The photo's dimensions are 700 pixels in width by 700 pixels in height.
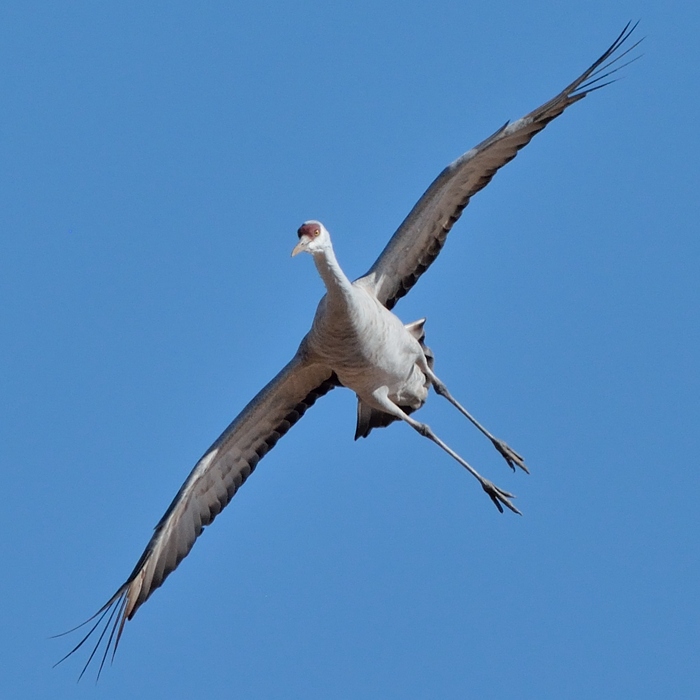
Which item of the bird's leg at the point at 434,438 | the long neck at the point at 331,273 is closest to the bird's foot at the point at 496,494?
the bird's leg at the point at 434,438

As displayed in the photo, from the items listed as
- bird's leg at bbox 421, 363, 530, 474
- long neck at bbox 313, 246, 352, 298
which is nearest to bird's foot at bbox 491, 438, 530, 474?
bird's leg at bbox 421, 363, 530, 474

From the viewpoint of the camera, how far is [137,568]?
16141 mm

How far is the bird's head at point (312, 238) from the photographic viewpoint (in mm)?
14992

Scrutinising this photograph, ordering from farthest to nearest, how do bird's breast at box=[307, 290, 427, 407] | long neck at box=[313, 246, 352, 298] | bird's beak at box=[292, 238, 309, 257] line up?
bird's breast at box=[307, 290, 427, 407] < long neck at box=[313, 246, 352, 298] < bird's beak at box=[292, 238, 309, 257]

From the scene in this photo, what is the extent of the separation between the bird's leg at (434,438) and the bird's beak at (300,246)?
7.67 feet

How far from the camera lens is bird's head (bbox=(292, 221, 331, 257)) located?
15.0 meters

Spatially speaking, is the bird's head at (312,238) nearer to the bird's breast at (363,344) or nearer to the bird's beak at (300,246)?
the bird's beak at (300,246)

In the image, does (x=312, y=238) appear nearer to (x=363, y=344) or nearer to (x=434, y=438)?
(x=363, y=344)

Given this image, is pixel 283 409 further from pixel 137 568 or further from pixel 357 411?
pixel 137 568

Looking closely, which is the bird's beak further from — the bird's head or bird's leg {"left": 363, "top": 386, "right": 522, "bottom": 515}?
bird's leg {"left": 363, "top": 386, "right": 522, "bottom": 515}

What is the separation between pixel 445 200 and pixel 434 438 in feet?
9.03

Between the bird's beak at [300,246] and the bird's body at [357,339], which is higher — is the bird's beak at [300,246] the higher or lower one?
the higher one

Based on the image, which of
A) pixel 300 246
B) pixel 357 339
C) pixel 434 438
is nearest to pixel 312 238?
pixel 300 246

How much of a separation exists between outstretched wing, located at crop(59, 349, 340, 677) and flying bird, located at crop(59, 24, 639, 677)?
0.01 m
